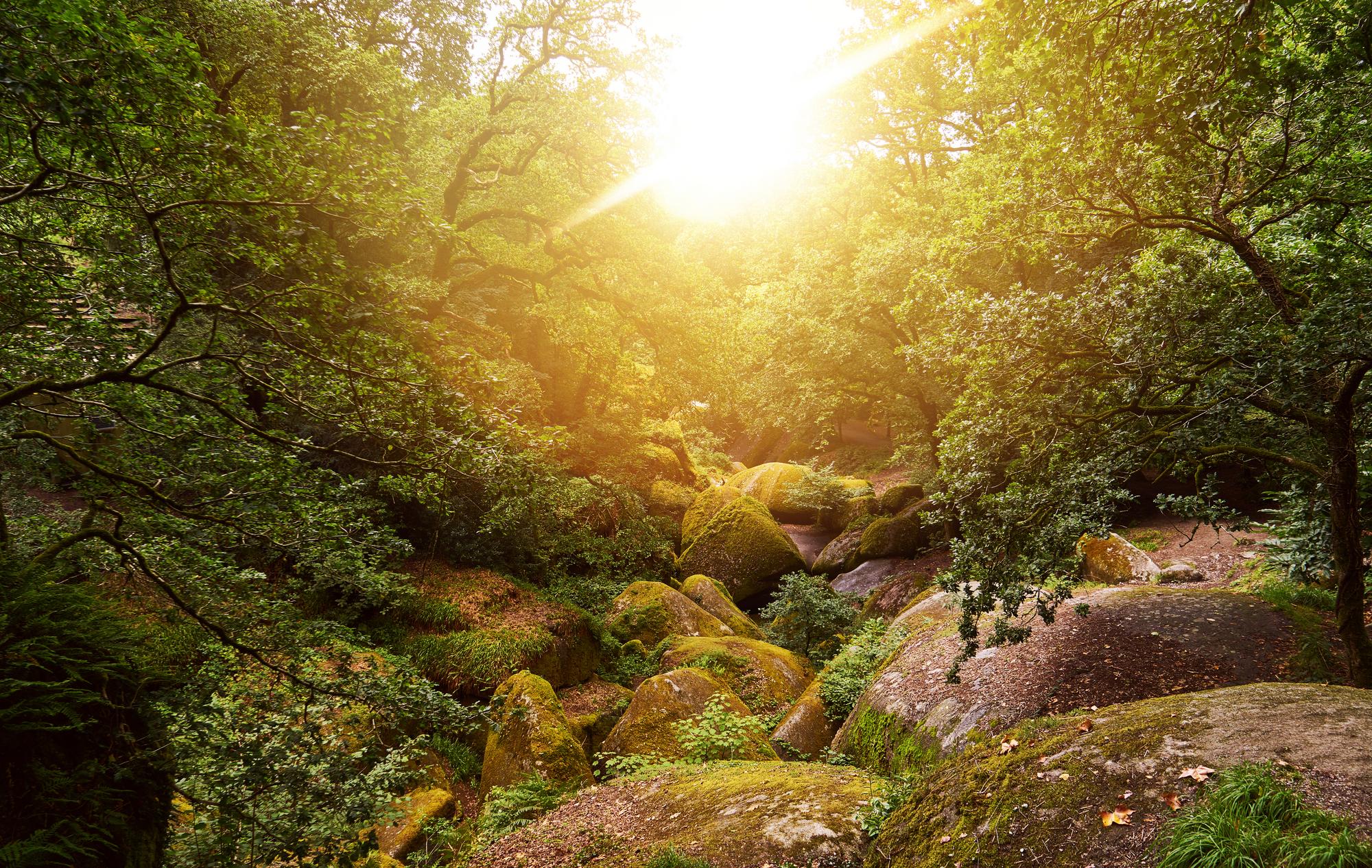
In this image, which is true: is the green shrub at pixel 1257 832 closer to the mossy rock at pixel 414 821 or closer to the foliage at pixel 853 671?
the foliage at pixel 853 671

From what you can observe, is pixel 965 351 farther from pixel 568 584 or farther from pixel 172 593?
pixel 568 584

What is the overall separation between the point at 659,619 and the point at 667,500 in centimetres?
707

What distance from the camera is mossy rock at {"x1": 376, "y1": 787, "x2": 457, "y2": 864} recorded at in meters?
6.02

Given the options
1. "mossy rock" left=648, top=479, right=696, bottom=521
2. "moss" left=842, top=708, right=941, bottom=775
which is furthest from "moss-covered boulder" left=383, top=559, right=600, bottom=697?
"mossy rock" left=648, top=479, right=696, bottom=521

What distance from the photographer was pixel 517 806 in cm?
596

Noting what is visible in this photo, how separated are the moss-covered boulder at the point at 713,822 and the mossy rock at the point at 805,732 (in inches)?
71.2

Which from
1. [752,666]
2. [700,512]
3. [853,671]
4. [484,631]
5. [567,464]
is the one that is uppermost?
[567,464]

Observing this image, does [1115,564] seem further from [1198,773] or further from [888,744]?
[1198,773]

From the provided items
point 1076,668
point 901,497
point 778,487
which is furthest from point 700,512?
point 1076,668

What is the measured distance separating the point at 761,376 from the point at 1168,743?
16296 mm

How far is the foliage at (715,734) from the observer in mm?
6441

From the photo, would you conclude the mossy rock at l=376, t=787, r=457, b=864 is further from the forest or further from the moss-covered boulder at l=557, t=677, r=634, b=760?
the moss-covered boulder at l=557, t=677, r=634, b=760

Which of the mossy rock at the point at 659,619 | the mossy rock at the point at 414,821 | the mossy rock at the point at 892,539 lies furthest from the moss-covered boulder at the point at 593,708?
the mossy rock at the point at 892,539

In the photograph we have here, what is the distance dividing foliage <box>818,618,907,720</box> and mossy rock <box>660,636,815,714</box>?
863mm
